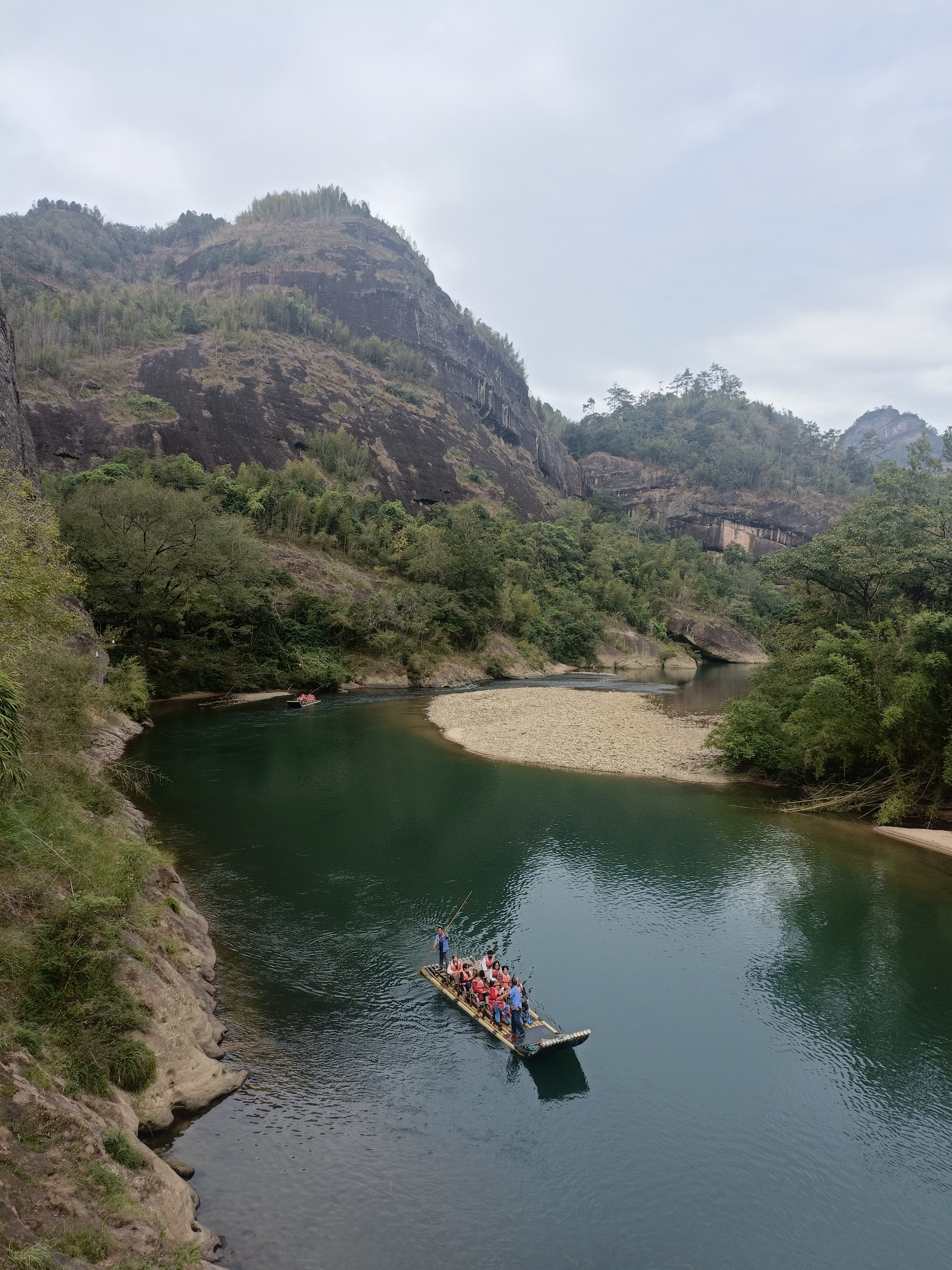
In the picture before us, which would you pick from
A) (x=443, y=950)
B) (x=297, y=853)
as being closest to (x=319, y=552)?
(x=297, y=853)

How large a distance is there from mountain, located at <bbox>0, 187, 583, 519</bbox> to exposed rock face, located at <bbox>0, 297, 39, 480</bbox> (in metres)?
36.3

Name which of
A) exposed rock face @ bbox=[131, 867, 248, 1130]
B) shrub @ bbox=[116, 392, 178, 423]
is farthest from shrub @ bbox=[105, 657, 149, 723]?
shrub @ bbox=[116, 392, 178, 423]

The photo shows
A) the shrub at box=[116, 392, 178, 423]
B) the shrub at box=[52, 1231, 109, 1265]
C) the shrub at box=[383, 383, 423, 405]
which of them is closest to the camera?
the shrub at box=[52, 1231, 109, 1265]

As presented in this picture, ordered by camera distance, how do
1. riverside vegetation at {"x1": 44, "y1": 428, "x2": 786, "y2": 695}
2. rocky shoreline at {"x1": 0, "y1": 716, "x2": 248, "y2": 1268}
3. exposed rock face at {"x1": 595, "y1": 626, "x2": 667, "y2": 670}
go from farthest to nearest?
exposed rock face at {"x1": 595, "y1": 626, "x2": 667, "y2": 670} < riverside vegetation at {"x1": 44, "y1": 428, "x2": 786, "y2": 695} < rocky shoreline at {"x1": 0, "y1": 716, "x2": 248, "y2": 1268}

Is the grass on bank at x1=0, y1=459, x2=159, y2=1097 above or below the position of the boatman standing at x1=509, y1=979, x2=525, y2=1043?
above

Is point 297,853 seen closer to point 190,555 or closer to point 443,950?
point 443,950

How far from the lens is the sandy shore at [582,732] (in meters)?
27.6

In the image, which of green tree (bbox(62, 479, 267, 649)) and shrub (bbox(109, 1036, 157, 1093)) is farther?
green tree (bbox(62, 479, 267, 649))

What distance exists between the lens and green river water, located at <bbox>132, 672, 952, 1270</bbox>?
25.1 ft

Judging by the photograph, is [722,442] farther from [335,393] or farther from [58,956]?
[58,956]

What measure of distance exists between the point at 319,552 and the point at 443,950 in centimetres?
4912

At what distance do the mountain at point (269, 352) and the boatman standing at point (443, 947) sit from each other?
61454mm

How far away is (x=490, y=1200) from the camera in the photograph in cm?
784

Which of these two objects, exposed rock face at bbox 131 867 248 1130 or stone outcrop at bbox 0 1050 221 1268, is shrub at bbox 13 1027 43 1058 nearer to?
stone outcrop at bbox 0 1050 221 1268
